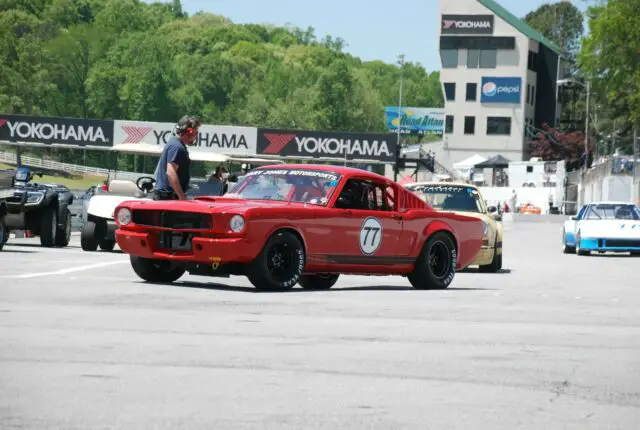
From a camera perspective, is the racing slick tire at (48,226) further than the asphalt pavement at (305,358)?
Yes

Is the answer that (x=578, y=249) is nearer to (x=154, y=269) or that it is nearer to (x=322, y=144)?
(x=154, y=269)

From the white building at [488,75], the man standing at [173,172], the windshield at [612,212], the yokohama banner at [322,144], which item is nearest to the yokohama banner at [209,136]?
the yokohama banner at [322,144]

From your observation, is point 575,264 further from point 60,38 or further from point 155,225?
point 60,38

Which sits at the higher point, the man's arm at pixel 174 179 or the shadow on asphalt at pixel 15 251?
the man's arm at pixel 174 179

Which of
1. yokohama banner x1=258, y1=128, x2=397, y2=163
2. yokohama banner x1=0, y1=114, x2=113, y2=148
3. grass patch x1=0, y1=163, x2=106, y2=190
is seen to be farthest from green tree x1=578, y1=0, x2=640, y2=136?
grass patch x1=0, y1=163, x2=106, y2=190

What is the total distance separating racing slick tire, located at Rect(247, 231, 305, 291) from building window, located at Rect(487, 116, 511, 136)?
392ft

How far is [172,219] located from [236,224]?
32.8 inches

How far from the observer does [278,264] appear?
50.3ft

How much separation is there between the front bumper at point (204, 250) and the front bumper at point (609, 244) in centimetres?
1982

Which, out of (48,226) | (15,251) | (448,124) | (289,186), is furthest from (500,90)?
(289,186)

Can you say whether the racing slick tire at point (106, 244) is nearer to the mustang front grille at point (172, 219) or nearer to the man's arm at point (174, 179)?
the man's arm at point (174, 179)

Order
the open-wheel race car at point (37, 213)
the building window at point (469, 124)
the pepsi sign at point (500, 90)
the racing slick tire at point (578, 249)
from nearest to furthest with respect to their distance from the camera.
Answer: the open-wheel race car at point (37, 213)
the racing slick tire at point (578, 249)
the pepsi sign at point (500, 90)
the building window at point (469, 124)

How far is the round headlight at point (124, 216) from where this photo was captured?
15.6 m

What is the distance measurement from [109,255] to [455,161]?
113453 millimetres
